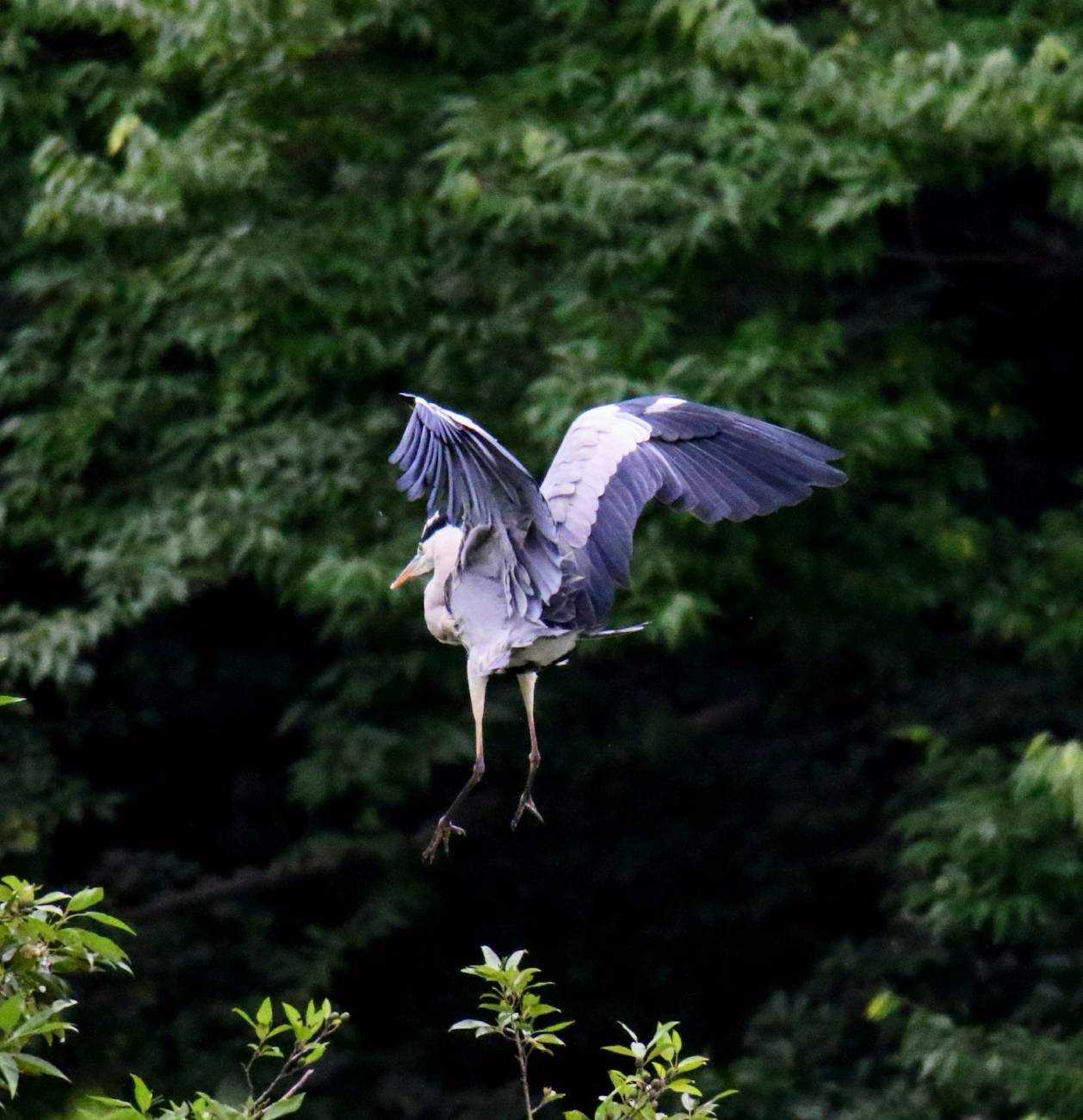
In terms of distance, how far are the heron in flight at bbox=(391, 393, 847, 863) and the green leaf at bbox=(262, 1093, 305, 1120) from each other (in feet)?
2.29

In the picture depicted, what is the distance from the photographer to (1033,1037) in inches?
295

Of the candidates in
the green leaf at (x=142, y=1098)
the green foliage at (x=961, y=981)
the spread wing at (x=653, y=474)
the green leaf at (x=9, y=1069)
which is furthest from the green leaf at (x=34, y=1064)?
the green foliage at (x=961, y=981)

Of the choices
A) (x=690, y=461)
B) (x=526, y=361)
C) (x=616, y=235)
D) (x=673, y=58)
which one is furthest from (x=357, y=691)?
(x=690, y=461)

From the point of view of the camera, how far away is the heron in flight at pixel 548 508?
3.45 metres

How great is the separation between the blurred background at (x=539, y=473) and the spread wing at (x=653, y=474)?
2068mm

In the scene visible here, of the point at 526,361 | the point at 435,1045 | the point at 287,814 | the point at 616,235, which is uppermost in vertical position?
the point at 616,235

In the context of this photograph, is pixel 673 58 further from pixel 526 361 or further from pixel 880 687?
pixel 880 687

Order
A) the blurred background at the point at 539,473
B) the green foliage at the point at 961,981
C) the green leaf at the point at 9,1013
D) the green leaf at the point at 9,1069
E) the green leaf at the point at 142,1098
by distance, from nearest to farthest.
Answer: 1. the green leaf at the point at 9,1069
2. the green leaf at the point at 9,1013
3. the green leaf at the point at 142,1098
4. the blurred background at the point at 539,473
5. the green foliage at the point at 961,981

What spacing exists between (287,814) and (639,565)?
3.50 m

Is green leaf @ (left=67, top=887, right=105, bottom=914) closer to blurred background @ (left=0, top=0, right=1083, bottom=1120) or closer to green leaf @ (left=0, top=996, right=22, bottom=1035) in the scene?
green leaf @ (left=0, top=996, right=22, bottom=1035)

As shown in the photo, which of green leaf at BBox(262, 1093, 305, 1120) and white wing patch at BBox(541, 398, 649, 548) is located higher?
white wing patch at BBox(541, 398, 649, 548)

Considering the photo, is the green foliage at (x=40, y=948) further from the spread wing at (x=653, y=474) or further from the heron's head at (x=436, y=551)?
the spread wing at (x=653, y=474)

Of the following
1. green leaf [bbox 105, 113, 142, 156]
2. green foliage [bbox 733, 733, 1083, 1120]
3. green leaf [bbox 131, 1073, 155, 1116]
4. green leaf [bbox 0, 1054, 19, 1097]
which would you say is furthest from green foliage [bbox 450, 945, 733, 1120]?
green leaf [bbox 105, 113, 142, 156]

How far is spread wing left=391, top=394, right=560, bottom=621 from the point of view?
3398 mm
